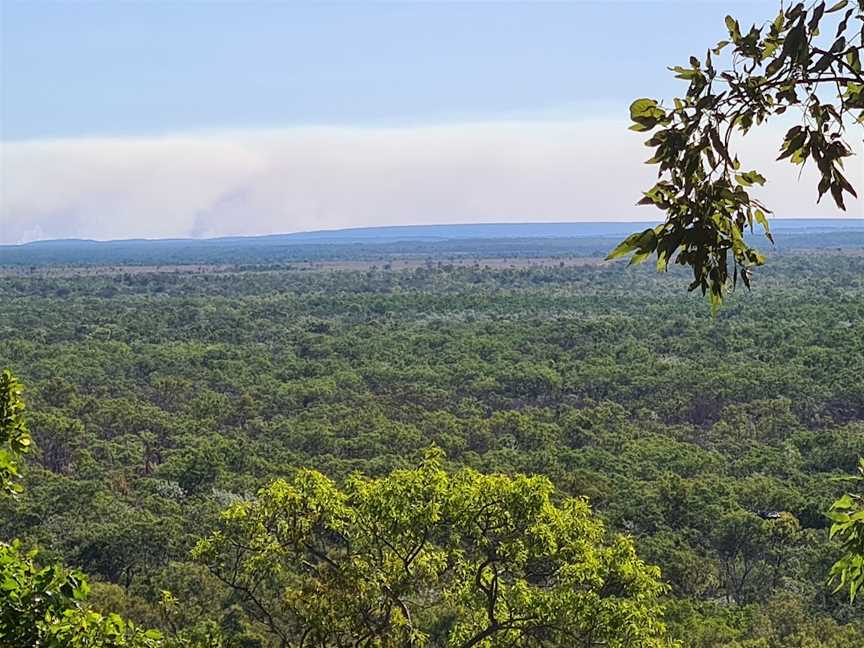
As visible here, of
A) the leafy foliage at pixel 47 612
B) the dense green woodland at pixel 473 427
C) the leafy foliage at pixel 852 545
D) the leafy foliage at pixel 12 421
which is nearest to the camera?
the leafy foliage at pixel 852 545

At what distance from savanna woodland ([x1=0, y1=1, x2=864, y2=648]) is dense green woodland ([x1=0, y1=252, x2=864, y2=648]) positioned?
0.13m

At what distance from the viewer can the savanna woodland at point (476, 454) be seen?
3.77 metres

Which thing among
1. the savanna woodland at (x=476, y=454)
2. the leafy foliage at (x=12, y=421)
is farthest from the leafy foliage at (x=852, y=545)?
the leafy foliage at (x=12, y=421)

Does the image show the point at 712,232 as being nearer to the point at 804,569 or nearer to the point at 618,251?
the point at 618,251

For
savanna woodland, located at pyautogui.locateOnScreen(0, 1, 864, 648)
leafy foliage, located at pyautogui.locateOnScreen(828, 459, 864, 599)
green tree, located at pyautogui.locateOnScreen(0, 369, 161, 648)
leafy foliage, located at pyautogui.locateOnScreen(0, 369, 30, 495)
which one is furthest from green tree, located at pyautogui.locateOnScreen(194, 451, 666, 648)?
leafy foliage, located at pyautogui.locateOnScreen(828, 459, 864, 599)

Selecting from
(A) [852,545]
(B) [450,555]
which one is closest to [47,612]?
(A) [852,545]

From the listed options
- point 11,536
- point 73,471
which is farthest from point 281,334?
point 11,536

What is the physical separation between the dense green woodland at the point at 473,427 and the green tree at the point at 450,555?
32 centimetres

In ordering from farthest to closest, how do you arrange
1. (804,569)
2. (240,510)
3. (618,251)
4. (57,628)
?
(804,569) → (240,510) → (57,628) → (618,251)

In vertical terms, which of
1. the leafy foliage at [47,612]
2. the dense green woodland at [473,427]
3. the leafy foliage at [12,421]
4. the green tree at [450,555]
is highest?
the leafy foliage at [12,421]

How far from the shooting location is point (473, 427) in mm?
33219

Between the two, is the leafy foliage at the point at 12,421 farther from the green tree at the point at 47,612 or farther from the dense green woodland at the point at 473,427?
the green tree at the point at 47,612

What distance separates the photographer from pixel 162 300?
86.9 meters

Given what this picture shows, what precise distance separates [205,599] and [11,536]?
685 cm
